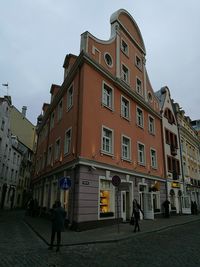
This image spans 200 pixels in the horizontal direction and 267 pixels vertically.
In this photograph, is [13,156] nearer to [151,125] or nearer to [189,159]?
[151,125]

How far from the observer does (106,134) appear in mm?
17656

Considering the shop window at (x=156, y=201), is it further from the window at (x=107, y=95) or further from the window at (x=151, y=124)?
the window at (x=107, y=95)

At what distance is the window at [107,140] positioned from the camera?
17.0 meters

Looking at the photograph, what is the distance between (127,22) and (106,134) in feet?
43.9

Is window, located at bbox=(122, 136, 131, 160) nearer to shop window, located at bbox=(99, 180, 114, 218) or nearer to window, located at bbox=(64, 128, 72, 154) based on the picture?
shop window, located at bbox=(99, 180, 114, 218)

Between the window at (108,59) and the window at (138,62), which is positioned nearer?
the window at (108,59)

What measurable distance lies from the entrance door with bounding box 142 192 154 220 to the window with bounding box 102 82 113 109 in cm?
853

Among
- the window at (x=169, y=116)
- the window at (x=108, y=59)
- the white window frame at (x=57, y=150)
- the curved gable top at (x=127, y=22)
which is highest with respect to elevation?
the curved gable top at (x=127, y=22)

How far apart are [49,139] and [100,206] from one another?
35.7 feet

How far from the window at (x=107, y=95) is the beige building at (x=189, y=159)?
55.1 feet

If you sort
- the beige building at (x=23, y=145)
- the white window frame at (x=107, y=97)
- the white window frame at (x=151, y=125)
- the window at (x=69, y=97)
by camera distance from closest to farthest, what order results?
the white window frame at (x=107, y=97), the window at (x=69, y=97), the white window frame at (x=151, y=125), the beige building at (x=23, y=145)

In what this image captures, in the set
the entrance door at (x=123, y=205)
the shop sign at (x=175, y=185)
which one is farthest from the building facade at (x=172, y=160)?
the entrance door at (x=123, y=205)

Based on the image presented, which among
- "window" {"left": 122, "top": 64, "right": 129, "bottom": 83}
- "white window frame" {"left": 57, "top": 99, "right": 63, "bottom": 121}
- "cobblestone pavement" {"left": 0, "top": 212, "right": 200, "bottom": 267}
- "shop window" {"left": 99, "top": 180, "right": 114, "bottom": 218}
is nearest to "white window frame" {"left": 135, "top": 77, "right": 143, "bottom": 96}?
"window" {"left": 122, "top": 64, "right": 129, "bottom": 83}

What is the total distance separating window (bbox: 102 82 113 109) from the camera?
1831 centimetres
